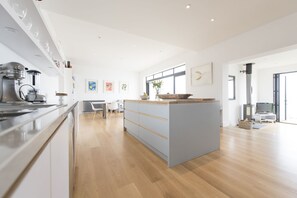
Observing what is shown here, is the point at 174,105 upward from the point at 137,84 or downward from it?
downward

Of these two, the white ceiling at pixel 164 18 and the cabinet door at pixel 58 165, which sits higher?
the white ceiling at pixel 164 18

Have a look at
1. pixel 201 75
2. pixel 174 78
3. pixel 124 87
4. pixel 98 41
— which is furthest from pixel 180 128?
pixel 124 87

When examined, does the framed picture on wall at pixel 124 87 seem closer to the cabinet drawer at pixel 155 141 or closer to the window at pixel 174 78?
the window at pixel 174 78

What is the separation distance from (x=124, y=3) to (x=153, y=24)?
0.89 m

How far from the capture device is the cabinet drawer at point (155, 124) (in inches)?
74.7

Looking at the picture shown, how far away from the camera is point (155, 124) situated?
2170 millimetres

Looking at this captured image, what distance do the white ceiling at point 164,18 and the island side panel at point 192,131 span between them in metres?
1.92

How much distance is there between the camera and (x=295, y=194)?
1.34 m

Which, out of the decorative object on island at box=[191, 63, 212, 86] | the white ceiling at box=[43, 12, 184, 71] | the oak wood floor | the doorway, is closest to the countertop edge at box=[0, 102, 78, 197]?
the oak wood floor

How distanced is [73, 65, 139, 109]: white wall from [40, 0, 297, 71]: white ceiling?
3.63 meters

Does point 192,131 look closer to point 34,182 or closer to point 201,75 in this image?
point 34,182

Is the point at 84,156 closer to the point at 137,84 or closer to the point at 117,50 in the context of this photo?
the point at 117,50

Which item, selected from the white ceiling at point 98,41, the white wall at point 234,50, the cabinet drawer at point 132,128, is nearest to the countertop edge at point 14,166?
the cabinet drawer at point 132,128

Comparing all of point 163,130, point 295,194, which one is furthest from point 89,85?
point 295,194
